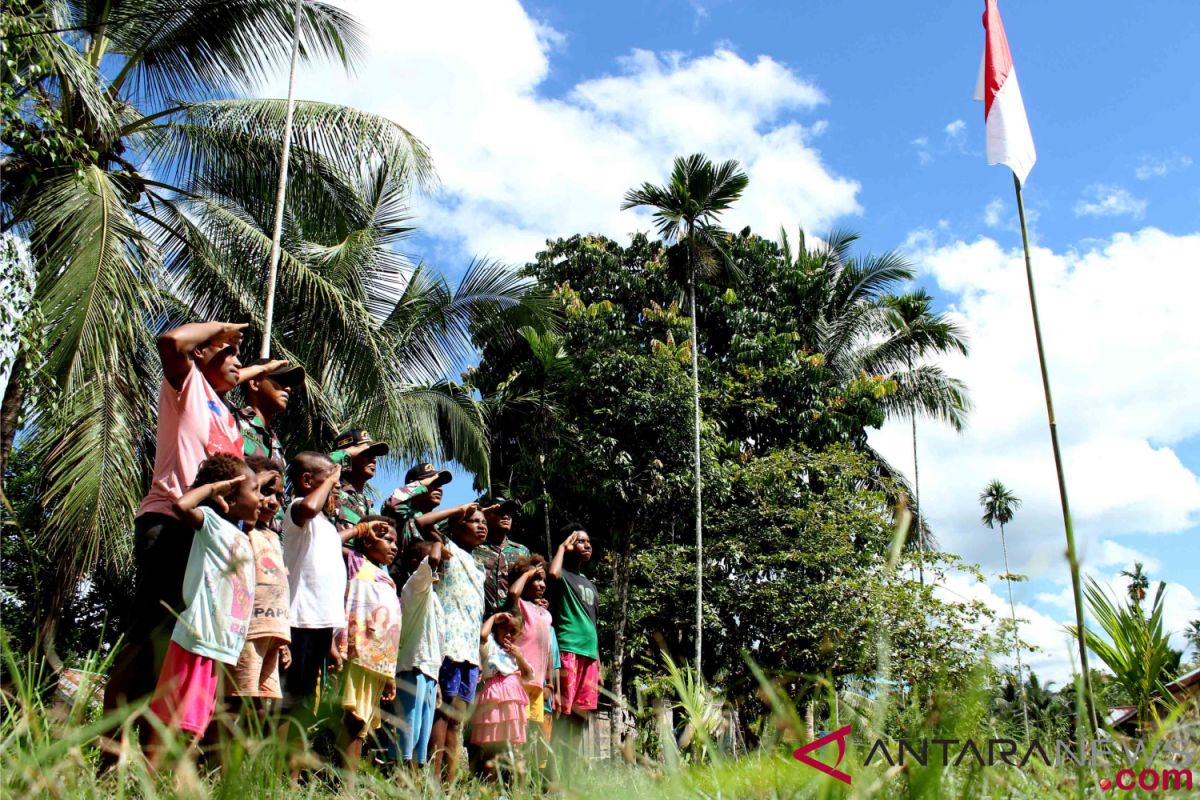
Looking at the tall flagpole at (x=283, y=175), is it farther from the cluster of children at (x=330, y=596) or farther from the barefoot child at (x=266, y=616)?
the barefoot child at (x=266, y=616)

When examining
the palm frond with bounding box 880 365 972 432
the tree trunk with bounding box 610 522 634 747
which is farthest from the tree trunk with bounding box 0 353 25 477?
the palm frond with bounding box 880 365 972 432

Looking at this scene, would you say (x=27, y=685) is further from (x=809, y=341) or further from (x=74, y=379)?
(x=809, y=341)

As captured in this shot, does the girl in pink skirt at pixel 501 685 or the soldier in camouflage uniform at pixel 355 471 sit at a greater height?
the soldier in camouflage uniform at pixel 355 471

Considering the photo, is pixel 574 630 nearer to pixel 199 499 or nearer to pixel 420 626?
pixel 420 626

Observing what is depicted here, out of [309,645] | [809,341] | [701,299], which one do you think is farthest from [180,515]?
[809,341]

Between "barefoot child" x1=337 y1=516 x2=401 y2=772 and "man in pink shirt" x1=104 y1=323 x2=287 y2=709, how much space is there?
79cm

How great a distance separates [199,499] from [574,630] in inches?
123

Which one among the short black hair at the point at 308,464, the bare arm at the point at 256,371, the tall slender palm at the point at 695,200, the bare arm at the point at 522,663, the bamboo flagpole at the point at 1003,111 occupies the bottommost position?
the bare arm at the point at 522,663

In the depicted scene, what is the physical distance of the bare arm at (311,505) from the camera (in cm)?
362

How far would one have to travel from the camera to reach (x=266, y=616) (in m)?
3.14

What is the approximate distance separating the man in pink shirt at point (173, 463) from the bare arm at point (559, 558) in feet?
7.44

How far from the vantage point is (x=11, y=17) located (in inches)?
204

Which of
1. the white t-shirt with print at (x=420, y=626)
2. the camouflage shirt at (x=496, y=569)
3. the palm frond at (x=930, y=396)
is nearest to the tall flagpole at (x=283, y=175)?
the camouflage shirt at (x=496, y=569)

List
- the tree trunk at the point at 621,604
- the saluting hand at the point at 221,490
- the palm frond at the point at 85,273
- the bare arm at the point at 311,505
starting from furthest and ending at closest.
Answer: the tree trunk at the point at 621,604, the palm frond at the point at 85,273, the bare arm at the point at 311,505, the saluting hand at the point at 221,490
